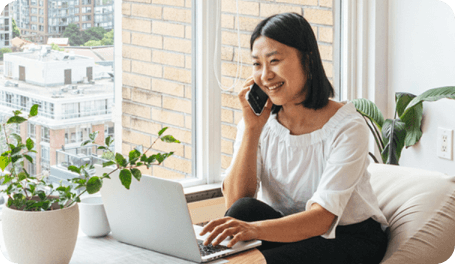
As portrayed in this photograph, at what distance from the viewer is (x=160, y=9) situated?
2.24 m

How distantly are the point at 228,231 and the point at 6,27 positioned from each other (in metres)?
1.17

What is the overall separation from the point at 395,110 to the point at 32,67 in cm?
153

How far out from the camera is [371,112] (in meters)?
2.39

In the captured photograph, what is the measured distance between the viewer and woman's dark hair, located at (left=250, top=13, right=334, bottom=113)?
160 centimetres

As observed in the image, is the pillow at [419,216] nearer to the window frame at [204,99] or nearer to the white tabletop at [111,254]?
the white tabletop at [111,254]

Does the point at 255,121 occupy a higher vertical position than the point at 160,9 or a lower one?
lower

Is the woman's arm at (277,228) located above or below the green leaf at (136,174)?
below

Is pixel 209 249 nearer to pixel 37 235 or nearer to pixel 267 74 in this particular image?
pixel 37 235

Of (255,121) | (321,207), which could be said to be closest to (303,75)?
(255,121)

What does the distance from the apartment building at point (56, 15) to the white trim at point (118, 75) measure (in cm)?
2

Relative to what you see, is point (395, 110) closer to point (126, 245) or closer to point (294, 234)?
point (294, 234)

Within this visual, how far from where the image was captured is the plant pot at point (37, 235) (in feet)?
4.05

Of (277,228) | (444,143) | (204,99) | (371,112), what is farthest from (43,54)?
(444,143)

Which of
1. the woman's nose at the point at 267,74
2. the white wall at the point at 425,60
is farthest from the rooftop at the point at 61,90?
the white wall at the point at 425,60
